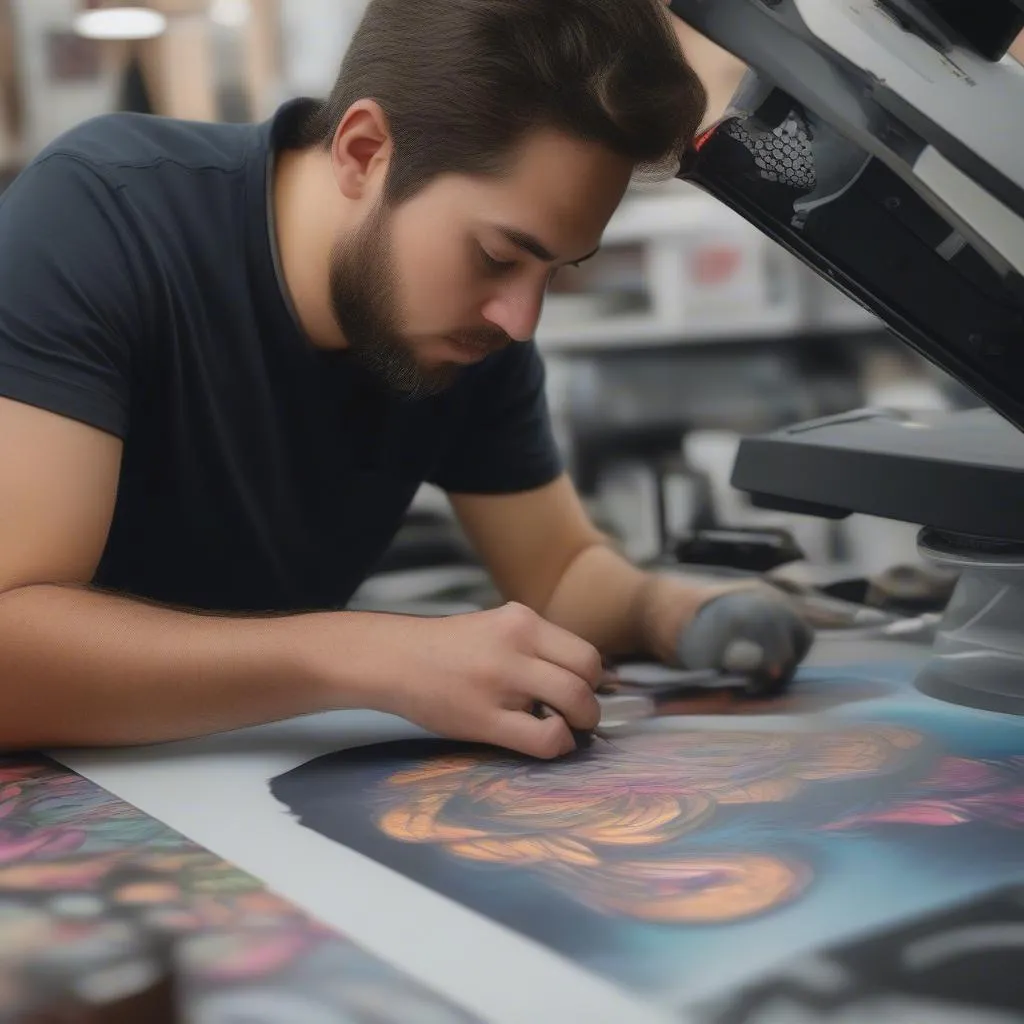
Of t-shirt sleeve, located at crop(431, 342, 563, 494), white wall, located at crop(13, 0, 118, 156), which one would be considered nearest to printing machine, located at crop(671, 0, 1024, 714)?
t-shirt sleeve, located at crop(431, 342, 563, 494)

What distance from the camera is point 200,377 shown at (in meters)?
0.98

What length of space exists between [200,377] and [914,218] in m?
0.56

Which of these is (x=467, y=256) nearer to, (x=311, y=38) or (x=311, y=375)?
(x=311, y=375)

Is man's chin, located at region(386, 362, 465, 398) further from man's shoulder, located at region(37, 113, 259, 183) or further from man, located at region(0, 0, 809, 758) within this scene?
man's shoulder, located at region(37, 113, 259, 183)

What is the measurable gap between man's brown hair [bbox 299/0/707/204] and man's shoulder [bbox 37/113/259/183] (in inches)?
7.6

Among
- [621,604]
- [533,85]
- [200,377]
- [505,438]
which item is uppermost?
[533,85]

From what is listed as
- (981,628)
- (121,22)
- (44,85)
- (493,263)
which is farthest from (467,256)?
(44,85)

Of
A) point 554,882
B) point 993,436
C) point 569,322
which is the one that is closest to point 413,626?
point 554,882

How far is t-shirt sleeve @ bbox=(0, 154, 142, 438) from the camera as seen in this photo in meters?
0.80

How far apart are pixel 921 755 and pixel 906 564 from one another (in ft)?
→ 1.69

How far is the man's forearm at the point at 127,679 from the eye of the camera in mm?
749

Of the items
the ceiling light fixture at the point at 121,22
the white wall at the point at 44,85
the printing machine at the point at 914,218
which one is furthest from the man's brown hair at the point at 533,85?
the white wall at the point at 44,85

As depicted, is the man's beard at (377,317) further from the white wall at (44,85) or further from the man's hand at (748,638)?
the white wall at (44,85)

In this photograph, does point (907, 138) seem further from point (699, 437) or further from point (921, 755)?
point (699, 437)
